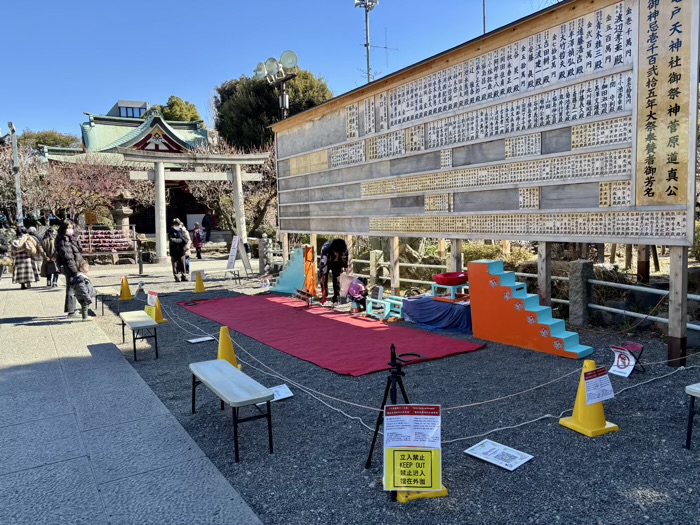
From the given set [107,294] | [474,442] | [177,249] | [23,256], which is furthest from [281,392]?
[23,256]

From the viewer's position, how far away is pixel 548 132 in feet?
21.3

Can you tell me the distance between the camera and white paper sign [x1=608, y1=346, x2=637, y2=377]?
544 cm

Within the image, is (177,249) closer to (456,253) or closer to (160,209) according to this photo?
(160,209)

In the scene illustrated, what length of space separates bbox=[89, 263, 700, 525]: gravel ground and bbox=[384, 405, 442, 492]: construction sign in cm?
17

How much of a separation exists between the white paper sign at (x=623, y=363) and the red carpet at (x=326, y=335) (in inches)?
73.3

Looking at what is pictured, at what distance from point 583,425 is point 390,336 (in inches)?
158

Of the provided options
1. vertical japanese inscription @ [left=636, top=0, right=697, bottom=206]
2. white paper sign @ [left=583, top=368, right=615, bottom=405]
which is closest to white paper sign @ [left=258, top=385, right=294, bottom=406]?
white paper sign @ [left=583, top=368, right=615, bottom=405]

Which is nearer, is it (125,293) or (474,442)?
(474,442)

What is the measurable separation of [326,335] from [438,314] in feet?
6.03

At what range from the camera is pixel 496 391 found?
535cm

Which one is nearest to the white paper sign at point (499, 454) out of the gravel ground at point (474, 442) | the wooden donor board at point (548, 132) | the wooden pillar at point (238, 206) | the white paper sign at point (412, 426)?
the gravel ground at point (474, 442)

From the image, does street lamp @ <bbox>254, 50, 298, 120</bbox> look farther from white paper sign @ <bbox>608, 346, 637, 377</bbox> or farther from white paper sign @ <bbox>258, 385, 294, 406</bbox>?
white paper sign @ <bbox>608, 346, 637, 377</bbox>

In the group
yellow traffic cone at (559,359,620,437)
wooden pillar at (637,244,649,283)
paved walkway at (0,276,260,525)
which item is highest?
wooden pillar at (637,244,649,283)

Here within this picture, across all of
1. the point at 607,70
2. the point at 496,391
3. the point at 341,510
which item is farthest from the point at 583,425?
the point at 607,70
